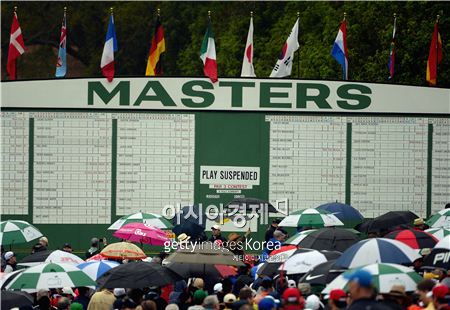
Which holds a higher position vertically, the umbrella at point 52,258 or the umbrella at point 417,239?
the umbrella at point 417,239

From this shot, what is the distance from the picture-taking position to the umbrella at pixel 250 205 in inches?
1184

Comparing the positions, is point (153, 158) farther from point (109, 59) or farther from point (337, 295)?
point (337, 295)

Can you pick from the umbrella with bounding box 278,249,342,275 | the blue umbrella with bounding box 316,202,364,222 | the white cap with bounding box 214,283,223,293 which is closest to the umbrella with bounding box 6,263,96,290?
the white cap with bounding box 214,283,223,293

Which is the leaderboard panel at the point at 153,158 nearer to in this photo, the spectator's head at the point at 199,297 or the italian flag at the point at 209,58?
the italian flag at the point at 209,58

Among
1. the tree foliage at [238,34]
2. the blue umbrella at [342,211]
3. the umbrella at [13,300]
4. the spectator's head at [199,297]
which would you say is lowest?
the umbrella at [13,300]

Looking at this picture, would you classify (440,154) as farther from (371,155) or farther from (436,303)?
(436,303)

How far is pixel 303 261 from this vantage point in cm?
1858

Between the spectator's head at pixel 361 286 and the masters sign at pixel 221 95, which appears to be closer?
the spectator's head at pixel 361 286

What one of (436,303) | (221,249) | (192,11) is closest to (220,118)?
(221,249)

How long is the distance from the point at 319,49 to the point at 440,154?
20.6m

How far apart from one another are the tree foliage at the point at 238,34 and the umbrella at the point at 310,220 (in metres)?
11.2

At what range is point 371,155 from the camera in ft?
104

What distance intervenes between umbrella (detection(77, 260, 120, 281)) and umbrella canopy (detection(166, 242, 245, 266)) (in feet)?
4.18

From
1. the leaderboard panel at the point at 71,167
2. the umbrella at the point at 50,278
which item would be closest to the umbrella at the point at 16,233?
the leaderboard panel at the point at 71,167
